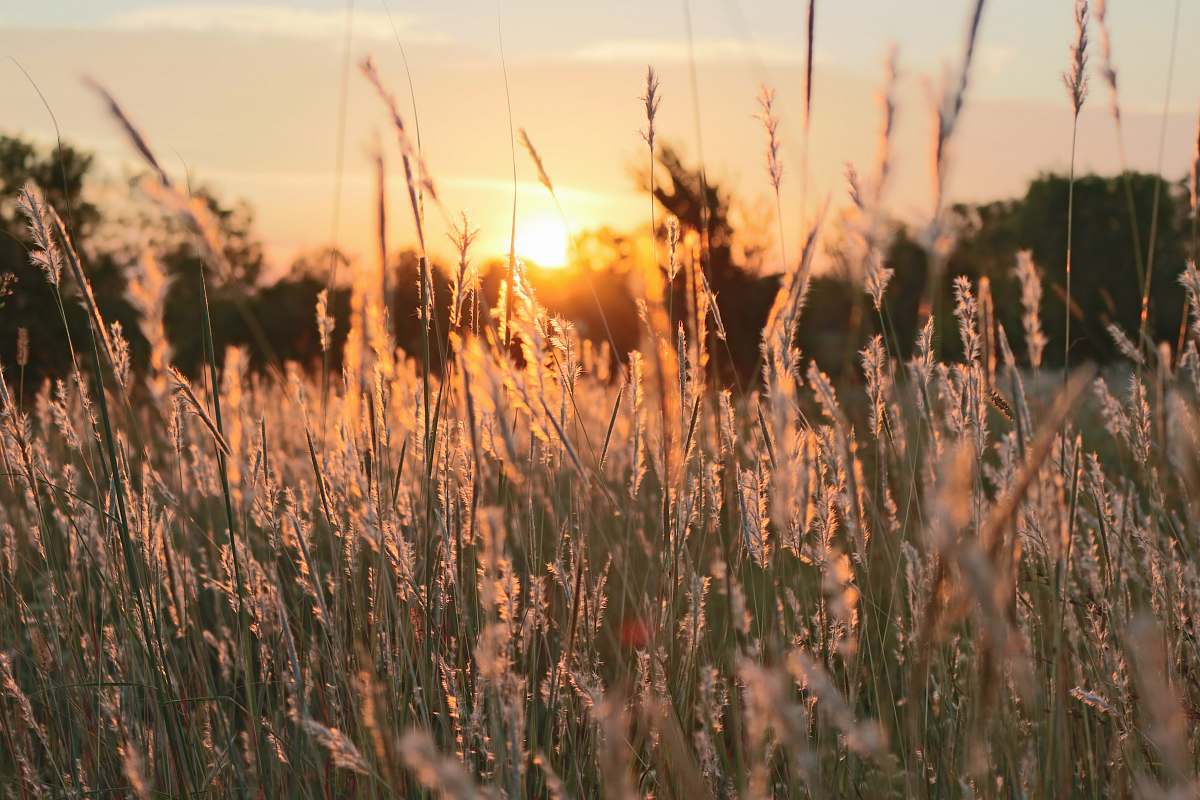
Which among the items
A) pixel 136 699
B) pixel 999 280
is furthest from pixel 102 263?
pixel 136 699

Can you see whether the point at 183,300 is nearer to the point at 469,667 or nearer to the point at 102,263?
the point at 102,263

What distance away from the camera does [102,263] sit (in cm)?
2281

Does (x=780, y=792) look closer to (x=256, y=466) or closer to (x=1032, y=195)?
(x=256, y=466)

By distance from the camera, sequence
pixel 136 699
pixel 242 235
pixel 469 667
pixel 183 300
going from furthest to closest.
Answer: pixel 242 235 → pixel 183 300 → pixel 136 699 → pixel 469 667

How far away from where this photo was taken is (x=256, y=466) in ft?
7.54

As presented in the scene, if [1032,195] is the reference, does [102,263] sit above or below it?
below

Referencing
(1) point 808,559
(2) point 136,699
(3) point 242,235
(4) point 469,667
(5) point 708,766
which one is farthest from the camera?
(3) point 242,235

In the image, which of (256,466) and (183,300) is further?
(183,300)

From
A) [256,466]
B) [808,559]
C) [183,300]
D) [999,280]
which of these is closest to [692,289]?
[808,559]

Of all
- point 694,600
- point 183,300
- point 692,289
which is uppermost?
point 692,289

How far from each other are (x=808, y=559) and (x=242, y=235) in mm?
46307

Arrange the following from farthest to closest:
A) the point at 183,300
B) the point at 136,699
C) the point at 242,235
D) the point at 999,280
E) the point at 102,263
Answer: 1. the point at 242,235
2. the point at 183,300
3. the point at 102,263
4. the point at 999,280
5. the point at 136,699

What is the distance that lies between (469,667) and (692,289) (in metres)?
0.93

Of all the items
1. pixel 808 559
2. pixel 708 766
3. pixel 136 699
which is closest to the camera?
pixel 708 766
